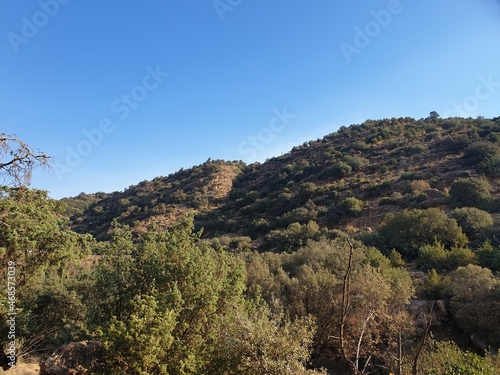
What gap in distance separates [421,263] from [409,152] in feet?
111

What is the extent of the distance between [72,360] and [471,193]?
1299 inches

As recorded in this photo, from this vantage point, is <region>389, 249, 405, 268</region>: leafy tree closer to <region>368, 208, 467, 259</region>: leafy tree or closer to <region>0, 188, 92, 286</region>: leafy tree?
<region>368, 208, 467, 259</region>: leafy tree

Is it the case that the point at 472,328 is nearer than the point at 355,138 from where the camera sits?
Yes

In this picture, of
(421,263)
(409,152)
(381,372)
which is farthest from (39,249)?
(409,152)

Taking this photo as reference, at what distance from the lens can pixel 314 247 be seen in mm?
20531

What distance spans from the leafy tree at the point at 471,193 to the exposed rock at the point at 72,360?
3141 cm

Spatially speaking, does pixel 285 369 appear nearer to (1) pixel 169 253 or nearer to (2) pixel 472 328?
(1) pixel 169 253

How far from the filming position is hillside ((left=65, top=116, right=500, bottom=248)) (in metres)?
35.3

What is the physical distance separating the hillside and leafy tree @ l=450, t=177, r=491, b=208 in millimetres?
1086

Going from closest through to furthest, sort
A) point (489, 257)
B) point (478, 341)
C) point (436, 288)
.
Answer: point (478, 341)
point (436, 288)
point (489, 257)

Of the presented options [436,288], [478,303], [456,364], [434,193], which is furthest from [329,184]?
[456,364]

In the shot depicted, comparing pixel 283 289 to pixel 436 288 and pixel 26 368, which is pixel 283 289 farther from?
pixel 26 368

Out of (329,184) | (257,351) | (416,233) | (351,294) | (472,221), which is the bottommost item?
(257,351)

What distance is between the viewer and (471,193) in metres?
29.1
